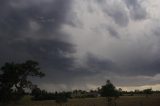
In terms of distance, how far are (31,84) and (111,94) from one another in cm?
2427

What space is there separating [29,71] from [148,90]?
217 ft

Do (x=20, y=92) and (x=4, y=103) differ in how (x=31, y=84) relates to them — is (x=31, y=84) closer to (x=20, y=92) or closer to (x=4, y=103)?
(x=20, y=92)

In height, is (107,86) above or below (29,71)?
below

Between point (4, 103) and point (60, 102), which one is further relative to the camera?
point (60, 102)

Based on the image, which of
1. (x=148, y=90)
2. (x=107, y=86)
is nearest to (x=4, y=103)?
(x=107, y=86)

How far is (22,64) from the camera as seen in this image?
89.5 metres

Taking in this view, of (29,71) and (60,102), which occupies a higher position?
(29,71)

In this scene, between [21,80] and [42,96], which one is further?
[42,96]

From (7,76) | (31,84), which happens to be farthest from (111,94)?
(7,76)

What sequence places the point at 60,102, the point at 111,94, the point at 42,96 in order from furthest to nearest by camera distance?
the point at 42,96, the point at 60,102, the point at 111,94

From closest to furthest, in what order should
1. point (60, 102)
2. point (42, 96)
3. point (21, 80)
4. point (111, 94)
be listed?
point (111, 94)
point (21, 80)
point (60, 102)
point (42, 96)

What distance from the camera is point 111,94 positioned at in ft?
230

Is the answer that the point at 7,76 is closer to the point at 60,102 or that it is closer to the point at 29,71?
the point at 29,71

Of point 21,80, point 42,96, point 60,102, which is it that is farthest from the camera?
point 42,96
